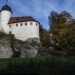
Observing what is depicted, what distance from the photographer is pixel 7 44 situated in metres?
63.0

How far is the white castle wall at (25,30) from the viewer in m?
66.2

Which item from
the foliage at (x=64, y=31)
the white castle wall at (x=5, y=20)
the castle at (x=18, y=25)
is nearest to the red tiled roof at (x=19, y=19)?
the castle at (x=18, y=25)

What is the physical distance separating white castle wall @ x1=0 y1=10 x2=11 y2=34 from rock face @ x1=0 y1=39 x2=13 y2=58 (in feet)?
18.8

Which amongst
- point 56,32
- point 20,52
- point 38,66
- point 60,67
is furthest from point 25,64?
point 20,52

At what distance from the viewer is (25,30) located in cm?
6681

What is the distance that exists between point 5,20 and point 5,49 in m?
10.1

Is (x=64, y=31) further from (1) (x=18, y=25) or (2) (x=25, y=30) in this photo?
(1) (x=18, y=25)

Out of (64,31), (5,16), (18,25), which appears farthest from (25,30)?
(64,31)

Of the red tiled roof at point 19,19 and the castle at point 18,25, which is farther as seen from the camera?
the red tiled roof at point 19,19

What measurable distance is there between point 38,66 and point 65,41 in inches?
1092

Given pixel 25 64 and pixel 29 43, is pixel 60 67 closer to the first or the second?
pixel 25 64

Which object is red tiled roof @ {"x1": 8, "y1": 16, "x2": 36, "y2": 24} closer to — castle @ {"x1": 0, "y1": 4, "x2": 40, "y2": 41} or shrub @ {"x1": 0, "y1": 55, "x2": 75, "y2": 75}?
castle @ {"x1": 0, "y1": 4, "x2": 40, "y2": 41}

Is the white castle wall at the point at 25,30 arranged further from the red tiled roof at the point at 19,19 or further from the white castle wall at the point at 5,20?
the white castle wall at the point at 5,20

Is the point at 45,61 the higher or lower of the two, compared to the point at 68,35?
lower
